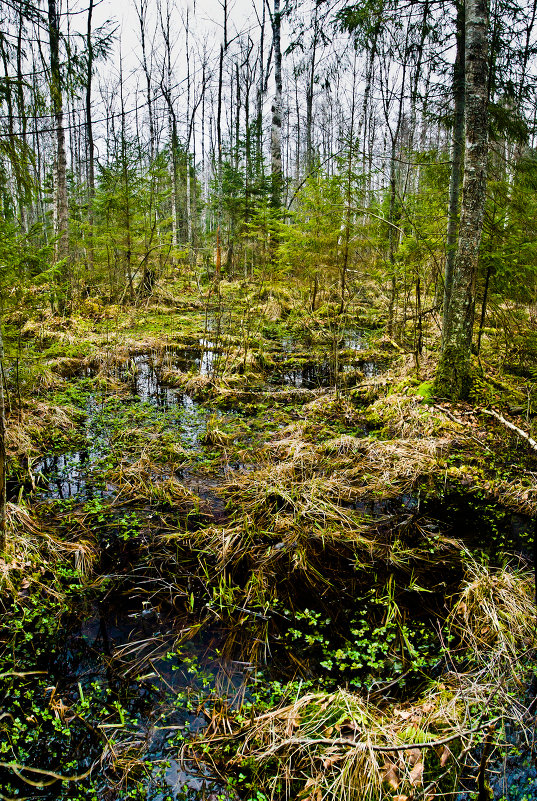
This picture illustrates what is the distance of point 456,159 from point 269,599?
23.1 ft

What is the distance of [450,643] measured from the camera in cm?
263

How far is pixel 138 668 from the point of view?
2445 millimetres

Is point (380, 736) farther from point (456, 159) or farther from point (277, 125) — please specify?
point (277, 125)

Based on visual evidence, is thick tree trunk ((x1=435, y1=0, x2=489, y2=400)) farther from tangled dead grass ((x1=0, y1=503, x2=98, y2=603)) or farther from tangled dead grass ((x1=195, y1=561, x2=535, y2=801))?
tangled dead grass ((x1=0, y1=503, x2=98, y2=603))

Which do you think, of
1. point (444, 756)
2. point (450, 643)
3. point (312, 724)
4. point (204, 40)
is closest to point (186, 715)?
point (312, 724)

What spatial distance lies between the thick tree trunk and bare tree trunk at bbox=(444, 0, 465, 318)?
59cm

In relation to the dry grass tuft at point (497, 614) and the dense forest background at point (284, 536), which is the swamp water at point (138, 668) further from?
the dry grass tuft at point (497, 614)

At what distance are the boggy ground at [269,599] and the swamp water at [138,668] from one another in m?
0.01

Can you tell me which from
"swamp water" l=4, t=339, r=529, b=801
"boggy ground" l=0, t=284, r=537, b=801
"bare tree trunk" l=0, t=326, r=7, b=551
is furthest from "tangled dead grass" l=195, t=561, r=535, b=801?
"bare tree trunk" l=0, t=326, r=7, b=551

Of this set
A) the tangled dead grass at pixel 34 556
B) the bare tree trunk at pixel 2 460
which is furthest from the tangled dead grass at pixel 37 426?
the bare tree trunk at pixel 2 460

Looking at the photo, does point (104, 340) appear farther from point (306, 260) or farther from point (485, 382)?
point (485, 382)

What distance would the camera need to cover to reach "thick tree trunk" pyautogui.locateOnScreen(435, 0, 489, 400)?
16.8ft

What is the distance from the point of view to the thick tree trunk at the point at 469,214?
16.8 ft

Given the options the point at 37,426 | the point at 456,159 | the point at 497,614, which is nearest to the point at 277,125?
the point at 456,159
